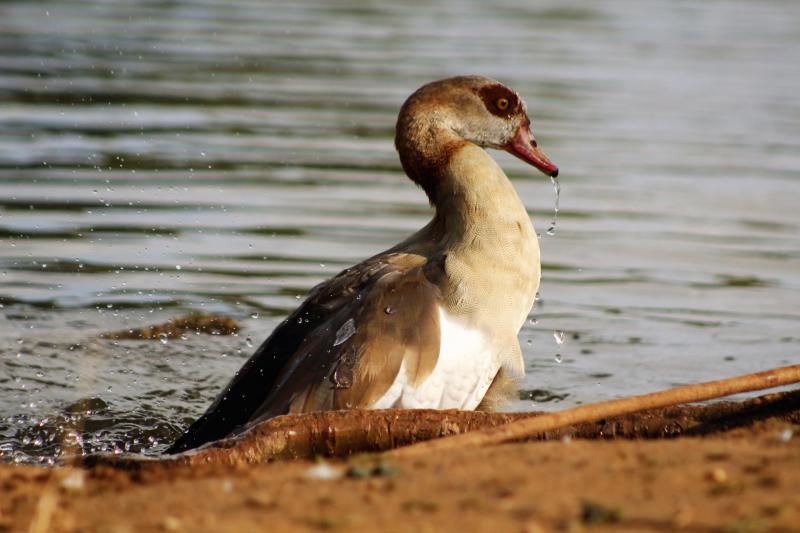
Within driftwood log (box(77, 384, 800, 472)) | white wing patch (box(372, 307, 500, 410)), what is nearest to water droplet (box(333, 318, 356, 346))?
white wing patch (box(372, 307, 500, 410))

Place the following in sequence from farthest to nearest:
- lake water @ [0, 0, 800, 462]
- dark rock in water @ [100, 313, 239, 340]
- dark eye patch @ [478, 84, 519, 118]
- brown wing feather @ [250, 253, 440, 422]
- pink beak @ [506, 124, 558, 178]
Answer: dark rock in water @ [100, 313, 239, 340], lake water @ [0, 0, 800, 462], pink beak @ [506, 124, 558, 178], dark eye patch @ [478, 84, 519, 118], brown wing feather @ [250, 253, 440, 422]

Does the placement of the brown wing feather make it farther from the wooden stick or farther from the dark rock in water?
the dark rock in water

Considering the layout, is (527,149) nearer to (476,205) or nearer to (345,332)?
(476,205)

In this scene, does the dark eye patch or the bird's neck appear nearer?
the bird's neck

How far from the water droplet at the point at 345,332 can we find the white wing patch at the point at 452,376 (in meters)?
0.25

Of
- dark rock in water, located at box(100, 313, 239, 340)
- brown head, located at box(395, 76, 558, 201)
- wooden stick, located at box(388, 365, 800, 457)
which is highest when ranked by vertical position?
brown head, located at box(395, 76, 558, 201)

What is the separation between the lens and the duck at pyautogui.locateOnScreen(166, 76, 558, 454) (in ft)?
17.7

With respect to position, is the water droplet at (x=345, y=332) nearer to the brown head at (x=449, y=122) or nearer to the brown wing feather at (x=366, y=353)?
the brown wing feather at (x=366, y=353)

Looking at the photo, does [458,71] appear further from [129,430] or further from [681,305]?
[129,430]

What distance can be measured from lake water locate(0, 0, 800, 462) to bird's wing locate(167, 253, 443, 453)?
865mm

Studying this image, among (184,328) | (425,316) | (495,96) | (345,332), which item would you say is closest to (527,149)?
(495,96)

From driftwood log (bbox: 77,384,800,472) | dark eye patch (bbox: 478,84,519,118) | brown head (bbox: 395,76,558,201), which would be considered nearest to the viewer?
driftwood log (bbox: 77,384,800,472)

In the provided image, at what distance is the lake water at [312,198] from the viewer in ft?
24.8

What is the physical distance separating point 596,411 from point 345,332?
138cm
